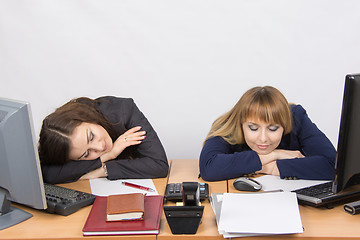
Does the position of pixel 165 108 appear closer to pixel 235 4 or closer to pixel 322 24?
pixel 235 4

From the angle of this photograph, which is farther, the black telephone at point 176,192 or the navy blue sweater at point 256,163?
the navy blue sweater at point 256,163

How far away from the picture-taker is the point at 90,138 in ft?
6.40

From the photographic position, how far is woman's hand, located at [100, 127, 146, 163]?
2078 mm

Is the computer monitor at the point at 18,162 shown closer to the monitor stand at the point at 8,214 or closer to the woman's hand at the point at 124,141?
the monitor stand at the point at 8,214

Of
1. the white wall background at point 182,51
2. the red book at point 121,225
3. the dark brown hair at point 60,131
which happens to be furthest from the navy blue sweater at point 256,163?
the white wall background at point 182,51

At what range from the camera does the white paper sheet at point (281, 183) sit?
1.80 m

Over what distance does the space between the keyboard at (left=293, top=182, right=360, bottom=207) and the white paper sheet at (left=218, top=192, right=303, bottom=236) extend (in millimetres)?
49

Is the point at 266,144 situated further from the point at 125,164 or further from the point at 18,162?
the point at 18,162

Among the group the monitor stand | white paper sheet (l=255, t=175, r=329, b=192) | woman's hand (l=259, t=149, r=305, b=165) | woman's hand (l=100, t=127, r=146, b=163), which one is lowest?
white paper sheet (l=255, t=175, r=329, b=192)

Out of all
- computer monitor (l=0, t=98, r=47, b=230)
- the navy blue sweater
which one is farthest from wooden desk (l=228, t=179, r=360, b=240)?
computer monitor (l=0, t=98, r=47, b=230)

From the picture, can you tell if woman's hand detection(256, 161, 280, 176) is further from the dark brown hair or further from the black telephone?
the dark brown hair

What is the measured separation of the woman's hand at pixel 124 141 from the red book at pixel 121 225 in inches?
20.7

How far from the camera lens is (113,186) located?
1.88 m

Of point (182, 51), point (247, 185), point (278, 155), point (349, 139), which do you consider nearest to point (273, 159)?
point (278, 155)
